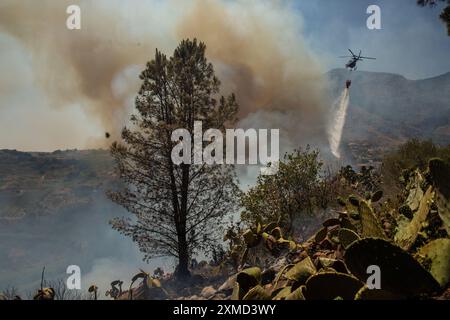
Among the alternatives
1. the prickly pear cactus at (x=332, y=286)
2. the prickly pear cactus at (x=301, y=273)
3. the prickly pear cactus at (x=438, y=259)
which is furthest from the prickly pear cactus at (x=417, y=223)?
the prickly pear cactus at (x=332, y=286)

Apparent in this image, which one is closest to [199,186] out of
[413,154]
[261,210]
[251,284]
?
[261,210]

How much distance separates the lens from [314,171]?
16484 millimetres

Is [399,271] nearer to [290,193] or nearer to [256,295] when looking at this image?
[256,295]

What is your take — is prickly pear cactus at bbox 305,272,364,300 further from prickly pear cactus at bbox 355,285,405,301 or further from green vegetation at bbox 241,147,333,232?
green vegetation at bbox 241,147,333,232

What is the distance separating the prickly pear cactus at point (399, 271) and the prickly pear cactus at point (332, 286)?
0.15m

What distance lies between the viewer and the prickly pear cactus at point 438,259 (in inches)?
69.3

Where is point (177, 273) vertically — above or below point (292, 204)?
below

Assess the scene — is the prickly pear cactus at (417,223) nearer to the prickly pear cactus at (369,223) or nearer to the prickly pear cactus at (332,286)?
the prickly pear cactus at (369,223)

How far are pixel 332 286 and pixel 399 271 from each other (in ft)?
1.01

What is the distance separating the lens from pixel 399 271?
5.55ft

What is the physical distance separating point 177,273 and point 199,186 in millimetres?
4583

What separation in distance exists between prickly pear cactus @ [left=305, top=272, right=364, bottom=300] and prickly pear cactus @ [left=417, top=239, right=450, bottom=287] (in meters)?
0.38

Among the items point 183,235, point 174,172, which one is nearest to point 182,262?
point 183,235

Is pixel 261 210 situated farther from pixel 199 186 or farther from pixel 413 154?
pixel 413 154
